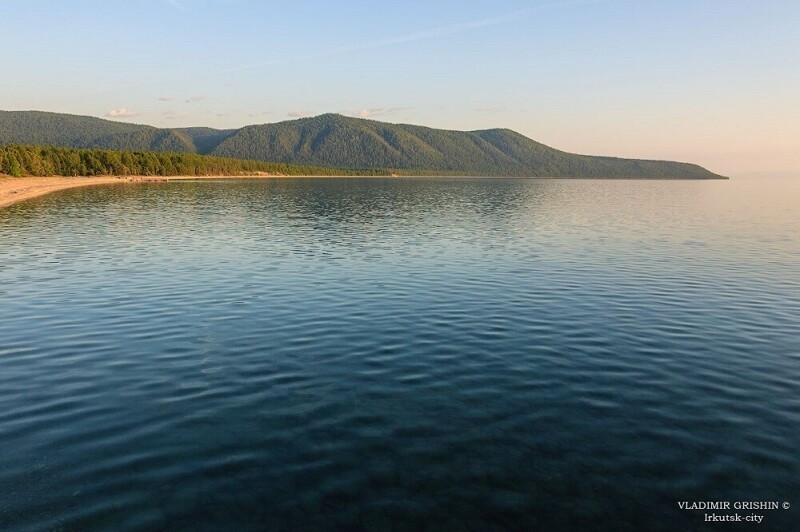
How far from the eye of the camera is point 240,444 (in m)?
14.4

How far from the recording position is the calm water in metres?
12.0

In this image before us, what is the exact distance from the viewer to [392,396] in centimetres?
1762

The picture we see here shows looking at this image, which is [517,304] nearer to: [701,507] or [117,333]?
[701,507]

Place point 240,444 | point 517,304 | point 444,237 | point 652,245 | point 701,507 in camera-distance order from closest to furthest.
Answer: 1. point 701,507
2. point 240,444
3. point 517,304
4. point 652,245
5. point 444,237

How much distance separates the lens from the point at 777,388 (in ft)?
61.0

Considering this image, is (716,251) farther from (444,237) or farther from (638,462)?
(638,462)

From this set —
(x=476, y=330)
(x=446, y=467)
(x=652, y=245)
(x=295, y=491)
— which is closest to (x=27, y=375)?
(x=295, y=491)

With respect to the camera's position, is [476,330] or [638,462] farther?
[476,330]

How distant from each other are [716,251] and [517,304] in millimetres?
35199

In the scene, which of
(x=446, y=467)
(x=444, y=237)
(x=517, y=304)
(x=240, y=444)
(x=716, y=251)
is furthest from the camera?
(x=444, y=237)

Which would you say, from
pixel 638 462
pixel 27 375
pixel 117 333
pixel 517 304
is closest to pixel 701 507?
pixel 638 462

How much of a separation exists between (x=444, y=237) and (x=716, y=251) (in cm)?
2994

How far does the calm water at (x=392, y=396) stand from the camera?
1198cm

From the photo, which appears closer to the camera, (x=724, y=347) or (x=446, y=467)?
(x=446, y=467)
